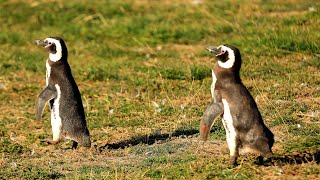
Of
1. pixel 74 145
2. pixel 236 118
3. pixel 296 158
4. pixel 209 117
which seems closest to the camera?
pixel 236 118

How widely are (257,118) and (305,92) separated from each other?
9.84 feet

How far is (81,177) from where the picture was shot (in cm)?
796

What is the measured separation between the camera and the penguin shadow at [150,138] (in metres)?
9.45

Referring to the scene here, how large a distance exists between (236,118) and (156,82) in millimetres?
4513

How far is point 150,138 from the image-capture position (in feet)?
31.7

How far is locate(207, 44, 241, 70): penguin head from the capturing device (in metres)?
8.30

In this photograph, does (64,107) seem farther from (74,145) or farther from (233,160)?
(233,160)

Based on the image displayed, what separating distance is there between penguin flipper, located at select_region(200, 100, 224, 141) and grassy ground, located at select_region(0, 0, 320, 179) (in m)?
0.30

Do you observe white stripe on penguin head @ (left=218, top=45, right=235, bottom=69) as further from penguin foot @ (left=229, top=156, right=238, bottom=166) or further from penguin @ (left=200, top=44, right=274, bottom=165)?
penguin foot @ (left=229, top=156, right=238, bottom=166)

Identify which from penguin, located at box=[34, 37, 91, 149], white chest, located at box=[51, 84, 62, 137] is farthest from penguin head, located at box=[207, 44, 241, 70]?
white chest, located at box=[51, 84, 62, 137]

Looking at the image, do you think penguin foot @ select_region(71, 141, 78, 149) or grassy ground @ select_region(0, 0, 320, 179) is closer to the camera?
grassy ground @ select_region(0, 0, 320, 179)

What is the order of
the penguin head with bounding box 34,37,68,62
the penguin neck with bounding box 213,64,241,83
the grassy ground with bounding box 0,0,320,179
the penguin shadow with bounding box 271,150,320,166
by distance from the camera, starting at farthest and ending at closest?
the penguin head with bounding box 34,37,68,62 < the grassy ground with bounding box 0,0,320,179 < the penguin neck with bounding box 213,64,241,83 < the penguin shadow with bounding box 271,150,320,166

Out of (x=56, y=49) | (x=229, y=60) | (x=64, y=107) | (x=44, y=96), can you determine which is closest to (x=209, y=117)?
(x=229, y=60)


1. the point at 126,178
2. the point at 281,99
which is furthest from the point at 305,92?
the point at 126,178
